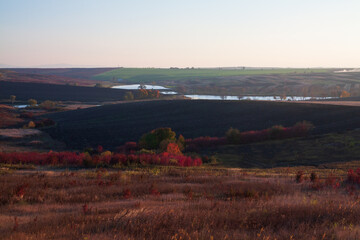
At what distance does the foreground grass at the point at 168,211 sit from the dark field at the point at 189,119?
3032 cm

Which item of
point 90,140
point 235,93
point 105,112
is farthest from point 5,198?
point 235,93

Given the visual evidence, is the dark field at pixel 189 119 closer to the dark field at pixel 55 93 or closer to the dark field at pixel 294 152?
the dark field at pixel 294 152

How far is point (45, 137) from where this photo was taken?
156ft

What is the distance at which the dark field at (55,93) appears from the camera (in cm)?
11131

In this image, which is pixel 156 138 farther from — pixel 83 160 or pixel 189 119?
pixel 189 119

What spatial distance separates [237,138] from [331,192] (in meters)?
25.9

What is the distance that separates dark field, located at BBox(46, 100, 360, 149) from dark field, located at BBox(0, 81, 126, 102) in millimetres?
42138

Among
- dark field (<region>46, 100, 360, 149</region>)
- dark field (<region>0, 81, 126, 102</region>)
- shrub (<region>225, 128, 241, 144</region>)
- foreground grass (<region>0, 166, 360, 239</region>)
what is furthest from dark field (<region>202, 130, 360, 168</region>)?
dark field (<region>0, 81, 126, 102</region>)

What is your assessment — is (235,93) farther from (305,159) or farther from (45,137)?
(305,159)

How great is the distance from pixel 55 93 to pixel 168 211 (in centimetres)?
11938

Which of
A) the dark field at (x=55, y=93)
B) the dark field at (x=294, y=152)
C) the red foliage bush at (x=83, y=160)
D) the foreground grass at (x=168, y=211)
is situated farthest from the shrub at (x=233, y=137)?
the dark field at (x=55, y=93)

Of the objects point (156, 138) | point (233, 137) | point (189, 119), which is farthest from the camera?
point (189, 119)

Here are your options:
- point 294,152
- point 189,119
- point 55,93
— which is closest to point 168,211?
point 294,152

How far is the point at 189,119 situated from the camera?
5588 cm
